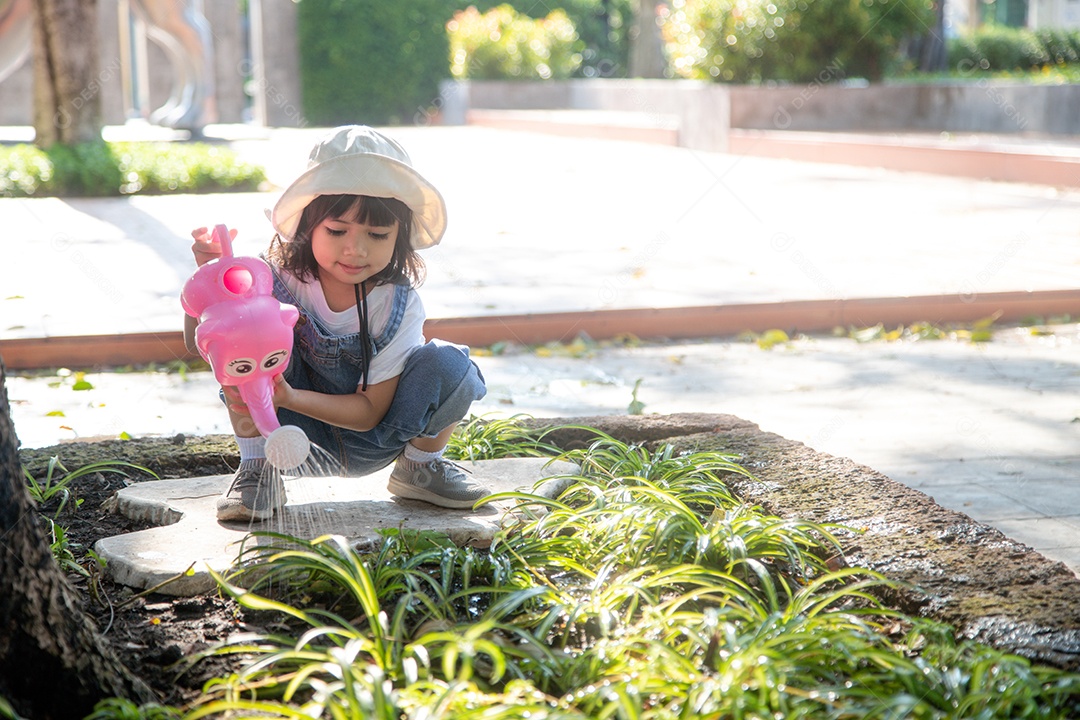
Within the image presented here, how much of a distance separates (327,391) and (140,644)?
0.82 m

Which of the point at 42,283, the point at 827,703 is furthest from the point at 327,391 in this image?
the point at 42,283

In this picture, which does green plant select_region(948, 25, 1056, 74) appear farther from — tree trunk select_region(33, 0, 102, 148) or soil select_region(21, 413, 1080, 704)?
soil select_region(21, 413, 1080, 704)

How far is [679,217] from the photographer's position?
8984 mm

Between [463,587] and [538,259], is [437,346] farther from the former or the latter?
[538,259]

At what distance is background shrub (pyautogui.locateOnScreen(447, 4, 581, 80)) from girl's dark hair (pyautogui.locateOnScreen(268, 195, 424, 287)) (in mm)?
21405

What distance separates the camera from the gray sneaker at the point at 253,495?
2.55 meters

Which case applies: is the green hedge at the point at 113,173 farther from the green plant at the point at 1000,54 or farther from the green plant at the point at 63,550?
the green plant at the point at 1000,54

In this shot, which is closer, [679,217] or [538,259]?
[538,259]

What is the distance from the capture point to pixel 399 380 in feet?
8.86

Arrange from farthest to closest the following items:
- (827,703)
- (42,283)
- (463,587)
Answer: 1. (42,283)
2. (463,587)
3. (827,703)

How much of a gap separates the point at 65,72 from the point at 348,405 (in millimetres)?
10270

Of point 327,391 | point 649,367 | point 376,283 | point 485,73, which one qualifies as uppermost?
point 485,73

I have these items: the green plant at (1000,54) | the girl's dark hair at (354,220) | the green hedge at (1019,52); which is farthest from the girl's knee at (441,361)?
the green hedge at (1019,52)

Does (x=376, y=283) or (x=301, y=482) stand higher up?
(x=376, y=283)
